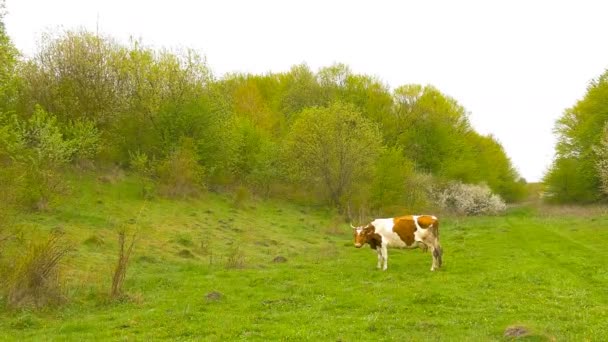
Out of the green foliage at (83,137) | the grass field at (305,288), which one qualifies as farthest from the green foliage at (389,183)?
the green foliage at (83,137)

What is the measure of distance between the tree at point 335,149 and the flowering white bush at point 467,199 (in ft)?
50.3

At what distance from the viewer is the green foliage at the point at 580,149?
213ft

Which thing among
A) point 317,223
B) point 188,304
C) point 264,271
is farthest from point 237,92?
point 188,304

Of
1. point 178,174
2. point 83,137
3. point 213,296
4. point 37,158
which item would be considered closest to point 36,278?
point 213,296

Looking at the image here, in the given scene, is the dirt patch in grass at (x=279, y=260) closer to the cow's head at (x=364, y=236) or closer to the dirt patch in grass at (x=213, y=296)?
the cow's head at (x=364, y=236)

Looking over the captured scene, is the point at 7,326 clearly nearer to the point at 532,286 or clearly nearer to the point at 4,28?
the point at 532,286

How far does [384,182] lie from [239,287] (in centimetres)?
3273

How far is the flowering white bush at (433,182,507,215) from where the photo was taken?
212 ft

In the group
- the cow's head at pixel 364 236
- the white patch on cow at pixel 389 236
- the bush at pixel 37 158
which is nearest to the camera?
the white patch on cow at pixel 389 236

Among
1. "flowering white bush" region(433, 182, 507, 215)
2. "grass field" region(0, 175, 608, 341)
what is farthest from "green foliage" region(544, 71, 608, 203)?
"grass field" region(0, 175, 608, 341)

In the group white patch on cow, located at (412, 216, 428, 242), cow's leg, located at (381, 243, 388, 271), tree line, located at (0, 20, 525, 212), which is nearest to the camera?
cow's leg, located at (381, 243, 388, 271)

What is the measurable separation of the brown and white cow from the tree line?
726 inches

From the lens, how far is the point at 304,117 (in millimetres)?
54219

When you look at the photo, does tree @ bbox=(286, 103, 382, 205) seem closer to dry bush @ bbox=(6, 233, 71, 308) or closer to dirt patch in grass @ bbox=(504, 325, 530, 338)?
dry bush @ bbox=(6, 233, 71, 308)
